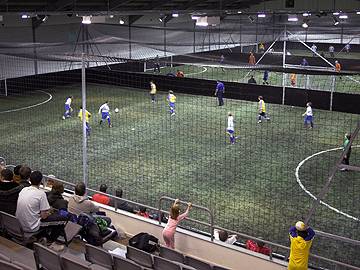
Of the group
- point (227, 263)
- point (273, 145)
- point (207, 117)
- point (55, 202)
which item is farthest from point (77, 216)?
point (207, 117)

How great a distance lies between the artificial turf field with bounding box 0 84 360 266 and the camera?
12.9 m

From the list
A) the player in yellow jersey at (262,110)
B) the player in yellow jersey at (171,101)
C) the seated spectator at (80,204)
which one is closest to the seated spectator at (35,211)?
the seated spectator at (80,204)

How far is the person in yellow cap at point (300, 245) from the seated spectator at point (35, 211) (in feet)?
10.9

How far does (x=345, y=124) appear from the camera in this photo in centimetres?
2169

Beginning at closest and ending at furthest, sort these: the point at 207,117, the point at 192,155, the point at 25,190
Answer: the point at 25,190 < the point at 192,155 < the point at 207,117

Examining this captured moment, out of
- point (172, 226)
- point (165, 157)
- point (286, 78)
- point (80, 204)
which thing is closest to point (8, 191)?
point (80, 204)

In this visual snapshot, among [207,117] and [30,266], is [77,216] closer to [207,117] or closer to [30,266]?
[30,266]

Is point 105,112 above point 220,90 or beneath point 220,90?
beneath

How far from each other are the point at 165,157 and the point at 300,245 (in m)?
10.1

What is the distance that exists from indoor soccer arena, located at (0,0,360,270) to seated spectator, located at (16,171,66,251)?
0.02 m

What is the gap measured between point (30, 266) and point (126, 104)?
763 inches

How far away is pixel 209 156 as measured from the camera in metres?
17.2

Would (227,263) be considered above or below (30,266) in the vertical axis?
below

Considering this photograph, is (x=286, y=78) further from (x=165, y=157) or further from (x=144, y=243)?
(x=144, y=243)
